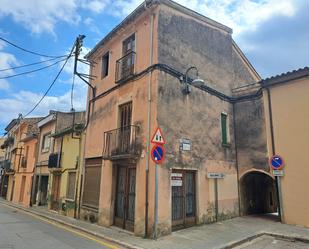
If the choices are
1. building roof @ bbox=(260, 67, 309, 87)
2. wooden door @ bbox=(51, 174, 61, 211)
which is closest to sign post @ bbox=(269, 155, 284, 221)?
building roof @ bbox=(260, 67, 309, 87)

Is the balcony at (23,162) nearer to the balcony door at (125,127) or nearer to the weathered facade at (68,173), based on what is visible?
the weathered facade at (68,173)

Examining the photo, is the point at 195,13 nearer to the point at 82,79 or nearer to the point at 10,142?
the point at 82,79

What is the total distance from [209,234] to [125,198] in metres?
3.24

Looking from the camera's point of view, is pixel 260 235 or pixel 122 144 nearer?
pixel 260 235

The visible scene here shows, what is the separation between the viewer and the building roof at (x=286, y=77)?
9.89 m

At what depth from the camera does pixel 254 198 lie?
1286cm

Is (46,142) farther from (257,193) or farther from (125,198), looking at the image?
(257,193)

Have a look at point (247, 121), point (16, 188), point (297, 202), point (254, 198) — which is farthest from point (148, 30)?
point (16, 188)

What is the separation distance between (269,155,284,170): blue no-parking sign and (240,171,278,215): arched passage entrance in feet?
4.75

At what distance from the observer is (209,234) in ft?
26.9

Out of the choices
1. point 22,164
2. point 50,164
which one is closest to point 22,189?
point 22,164

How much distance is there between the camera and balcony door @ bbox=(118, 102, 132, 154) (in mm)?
9527

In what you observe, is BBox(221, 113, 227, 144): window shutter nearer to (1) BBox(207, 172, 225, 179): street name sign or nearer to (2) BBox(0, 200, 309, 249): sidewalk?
(1) BBox(207, 172, 225, 179): street name sign

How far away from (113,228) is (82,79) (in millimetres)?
7284
